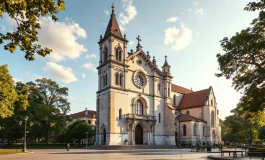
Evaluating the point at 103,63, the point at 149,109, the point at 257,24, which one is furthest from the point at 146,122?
the point at 257,24

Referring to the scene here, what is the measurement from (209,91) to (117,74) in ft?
84.2

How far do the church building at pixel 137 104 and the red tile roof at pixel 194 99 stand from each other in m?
0.34

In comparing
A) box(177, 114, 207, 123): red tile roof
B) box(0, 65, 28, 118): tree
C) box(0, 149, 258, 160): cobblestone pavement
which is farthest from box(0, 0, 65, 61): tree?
box(177, 114, 207, 123): red tile roof

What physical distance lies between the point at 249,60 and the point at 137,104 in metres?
28.2

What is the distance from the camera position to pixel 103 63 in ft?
143

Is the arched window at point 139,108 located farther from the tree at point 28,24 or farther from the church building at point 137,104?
the tree at point 28,24

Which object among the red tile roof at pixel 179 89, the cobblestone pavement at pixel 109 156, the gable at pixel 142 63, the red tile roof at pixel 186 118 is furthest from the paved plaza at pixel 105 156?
the red tile roof at pixel 179 89

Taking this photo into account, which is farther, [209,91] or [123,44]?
[209,91]

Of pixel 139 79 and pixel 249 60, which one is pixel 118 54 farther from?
pixel 249 60

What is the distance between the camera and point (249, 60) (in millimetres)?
18938

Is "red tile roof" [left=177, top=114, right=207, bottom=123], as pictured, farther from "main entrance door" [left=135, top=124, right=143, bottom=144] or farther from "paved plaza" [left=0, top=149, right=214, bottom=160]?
"paved plaza" [left=0, top=149, right=214, bottom=160]

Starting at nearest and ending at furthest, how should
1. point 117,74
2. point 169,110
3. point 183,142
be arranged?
1. point 117,74
2. point 169,110
3. point 183,142

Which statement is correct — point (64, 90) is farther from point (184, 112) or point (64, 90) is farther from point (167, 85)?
point (184, 112)

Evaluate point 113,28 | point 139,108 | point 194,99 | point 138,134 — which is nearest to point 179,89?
point 194,99
